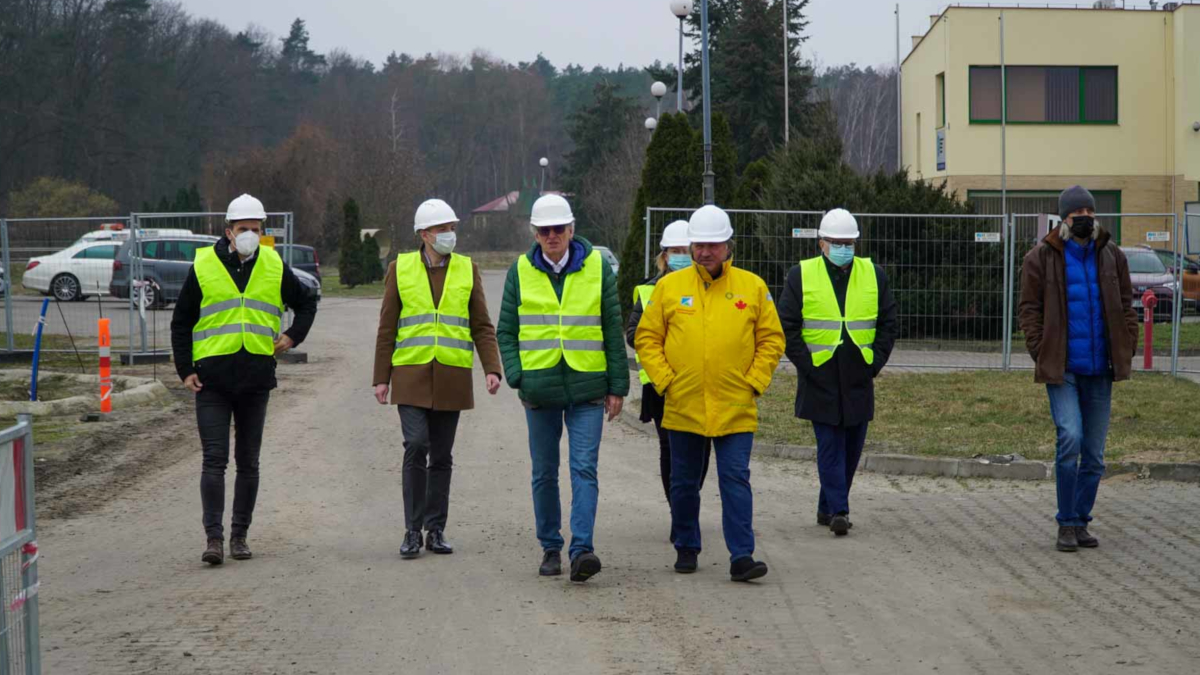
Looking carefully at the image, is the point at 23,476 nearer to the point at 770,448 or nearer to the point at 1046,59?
the point at 770,448

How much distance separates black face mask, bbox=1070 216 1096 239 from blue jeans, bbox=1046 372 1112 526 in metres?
0.83

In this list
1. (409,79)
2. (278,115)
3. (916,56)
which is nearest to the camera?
(916,56)

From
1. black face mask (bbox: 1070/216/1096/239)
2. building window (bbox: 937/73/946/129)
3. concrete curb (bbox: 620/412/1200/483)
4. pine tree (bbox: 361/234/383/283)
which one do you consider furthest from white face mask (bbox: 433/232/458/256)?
pine tree (bbox: 361/234/383/283)

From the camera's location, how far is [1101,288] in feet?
27.8

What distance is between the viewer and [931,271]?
1973cm

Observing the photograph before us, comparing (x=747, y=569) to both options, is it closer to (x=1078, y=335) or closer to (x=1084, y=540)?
(x=1084, y=540)

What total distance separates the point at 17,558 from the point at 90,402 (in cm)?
1093

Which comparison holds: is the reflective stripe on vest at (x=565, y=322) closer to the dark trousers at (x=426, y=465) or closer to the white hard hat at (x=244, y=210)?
the dark trousers at (x=426, y=465)

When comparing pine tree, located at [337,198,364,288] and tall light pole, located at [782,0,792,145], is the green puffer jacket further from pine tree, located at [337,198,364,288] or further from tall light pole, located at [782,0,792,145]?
pine tree, located at [337,198,364,288]

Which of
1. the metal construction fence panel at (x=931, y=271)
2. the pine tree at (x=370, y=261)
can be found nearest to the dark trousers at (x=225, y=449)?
the metal construction fence panel at (x=931, y=271)

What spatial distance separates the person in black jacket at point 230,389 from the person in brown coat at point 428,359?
0.71m

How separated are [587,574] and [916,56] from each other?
125 feet

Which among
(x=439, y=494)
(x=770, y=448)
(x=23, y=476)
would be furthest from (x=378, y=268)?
(x=23, y=476)

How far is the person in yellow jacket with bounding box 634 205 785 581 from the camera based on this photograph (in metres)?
7.57
